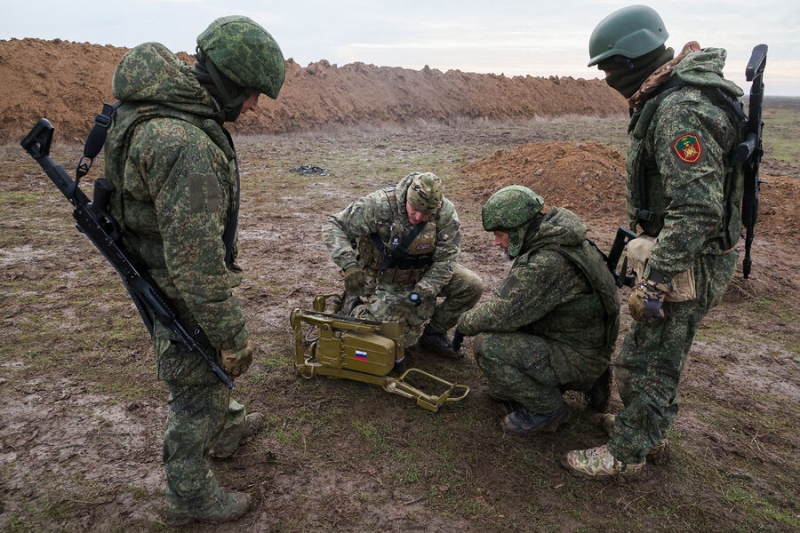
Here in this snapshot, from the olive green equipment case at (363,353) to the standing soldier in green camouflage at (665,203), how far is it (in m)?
1.15

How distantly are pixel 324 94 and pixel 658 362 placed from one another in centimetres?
2640

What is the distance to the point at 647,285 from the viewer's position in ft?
9.68

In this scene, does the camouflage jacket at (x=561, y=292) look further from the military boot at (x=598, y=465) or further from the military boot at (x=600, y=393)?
the military boot at (x=598, y=465)

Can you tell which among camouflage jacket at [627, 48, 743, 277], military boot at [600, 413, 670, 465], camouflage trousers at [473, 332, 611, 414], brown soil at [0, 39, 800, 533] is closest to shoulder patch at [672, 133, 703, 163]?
camouflage jacket at [627, 48, 743, 277]

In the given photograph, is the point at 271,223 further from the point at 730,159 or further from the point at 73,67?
the point at 73,67

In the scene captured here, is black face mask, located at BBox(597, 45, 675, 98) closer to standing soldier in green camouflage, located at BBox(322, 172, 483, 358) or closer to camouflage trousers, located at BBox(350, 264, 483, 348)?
standing soldier in green camouflage, located at BBox(322, 172, 483, 358)

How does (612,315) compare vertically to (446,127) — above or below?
below

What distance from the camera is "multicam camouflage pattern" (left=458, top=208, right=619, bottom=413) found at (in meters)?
3.48

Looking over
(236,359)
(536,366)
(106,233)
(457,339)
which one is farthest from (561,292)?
(106,233)

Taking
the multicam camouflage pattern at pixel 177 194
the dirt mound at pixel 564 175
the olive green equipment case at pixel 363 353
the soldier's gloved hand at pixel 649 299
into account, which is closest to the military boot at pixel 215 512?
the multicam camouflage pattern at pixel 177 194

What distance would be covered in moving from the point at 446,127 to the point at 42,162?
2828 cm

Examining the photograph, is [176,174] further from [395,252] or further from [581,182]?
[581,182]

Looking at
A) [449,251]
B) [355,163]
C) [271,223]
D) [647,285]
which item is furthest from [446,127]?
[647,285]

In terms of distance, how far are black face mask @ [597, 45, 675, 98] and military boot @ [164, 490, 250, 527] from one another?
10.9 feet
